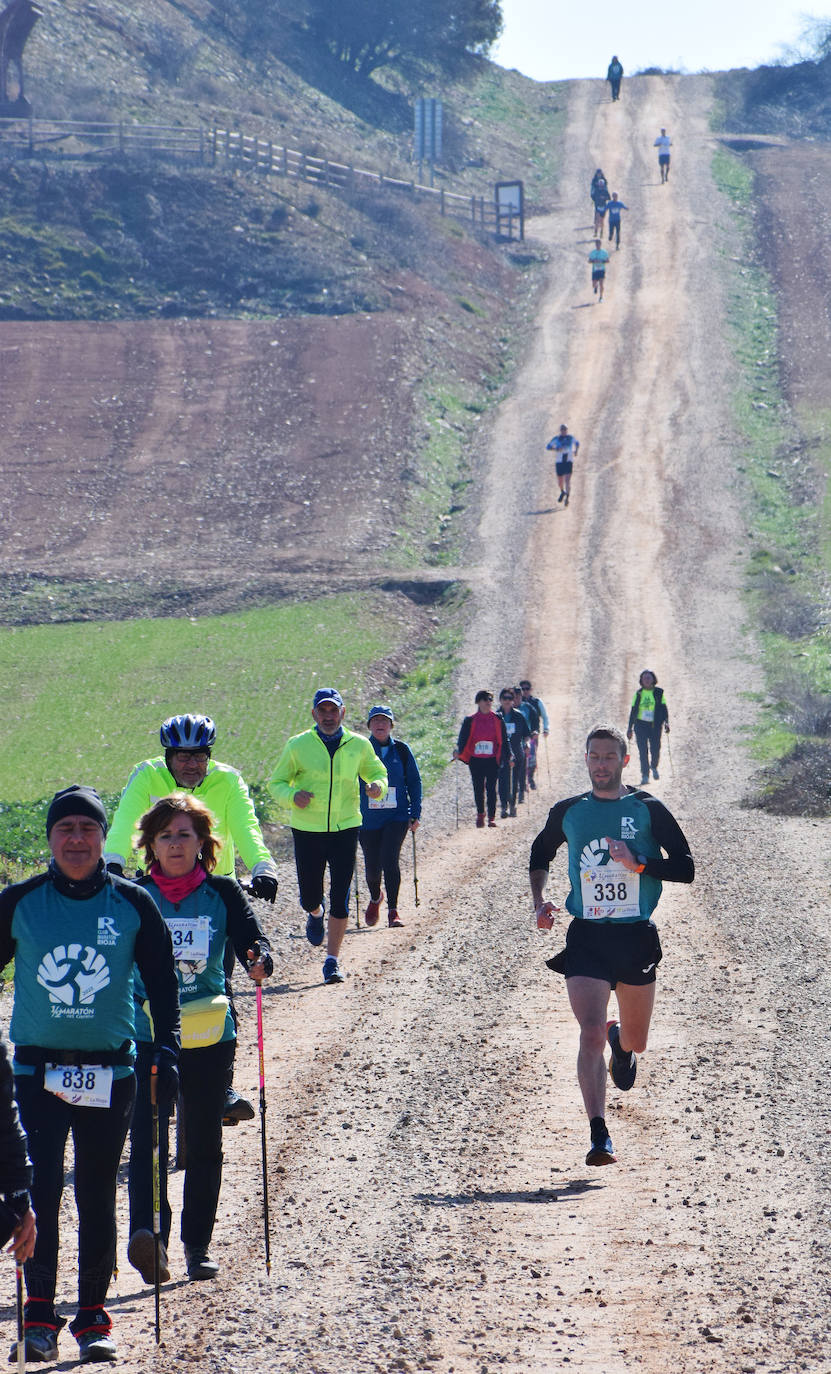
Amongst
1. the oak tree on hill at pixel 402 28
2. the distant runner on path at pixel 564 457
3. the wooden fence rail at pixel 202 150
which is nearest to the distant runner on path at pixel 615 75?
the oak tree on hill at pixel 402 28

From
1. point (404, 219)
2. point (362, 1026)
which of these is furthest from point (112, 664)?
point (404, 219)

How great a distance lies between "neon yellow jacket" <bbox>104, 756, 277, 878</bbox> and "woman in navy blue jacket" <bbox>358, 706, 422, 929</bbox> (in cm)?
596

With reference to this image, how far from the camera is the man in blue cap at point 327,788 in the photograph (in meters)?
11.6

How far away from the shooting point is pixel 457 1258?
6.45 meters

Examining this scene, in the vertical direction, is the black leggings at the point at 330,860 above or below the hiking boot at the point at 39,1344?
above

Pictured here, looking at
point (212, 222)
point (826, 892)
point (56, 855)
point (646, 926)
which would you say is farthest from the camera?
point (212, 222)

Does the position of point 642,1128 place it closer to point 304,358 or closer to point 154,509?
point 154,509

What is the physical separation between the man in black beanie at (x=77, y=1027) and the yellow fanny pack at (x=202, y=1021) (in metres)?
0.63

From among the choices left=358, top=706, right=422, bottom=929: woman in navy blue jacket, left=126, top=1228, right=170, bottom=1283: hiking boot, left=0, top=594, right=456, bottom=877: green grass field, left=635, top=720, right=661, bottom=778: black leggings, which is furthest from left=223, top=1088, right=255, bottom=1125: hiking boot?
left=635, top=720, right=661, bottom=778: black leggings

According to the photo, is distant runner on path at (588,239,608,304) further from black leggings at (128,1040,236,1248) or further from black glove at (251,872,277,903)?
black leggings at (128,1040,236,1248)

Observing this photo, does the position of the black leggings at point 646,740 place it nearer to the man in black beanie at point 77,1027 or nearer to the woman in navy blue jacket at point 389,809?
the woman in navy blue jacket at point 389,809

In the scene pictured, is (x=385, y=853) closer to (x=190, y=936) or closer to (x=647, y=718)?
(x=190, y=936)

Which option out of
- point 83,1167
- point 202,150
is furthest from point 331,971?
point 202,150

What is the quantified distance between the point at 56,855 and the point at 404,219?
6204cm
